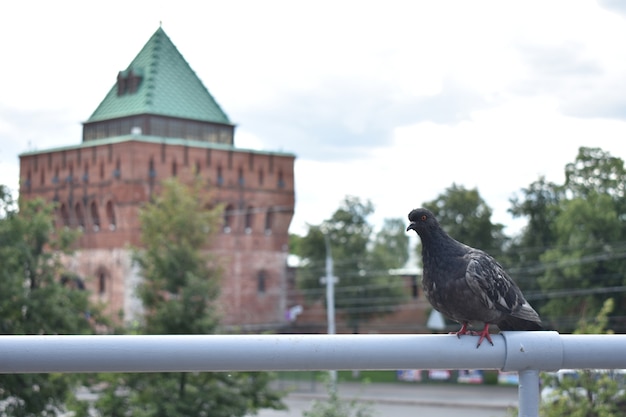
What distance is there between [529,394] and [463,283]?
83 cm

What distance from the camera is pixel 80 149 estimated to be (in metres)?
46.8

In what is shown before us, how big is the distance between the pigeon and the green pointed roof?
39.4 m

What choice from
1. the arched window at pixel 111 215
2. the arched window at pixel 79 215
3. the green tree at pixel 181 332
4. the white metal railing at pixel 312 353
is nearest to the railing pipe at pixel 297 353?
the white metal railing at pixel 312 353

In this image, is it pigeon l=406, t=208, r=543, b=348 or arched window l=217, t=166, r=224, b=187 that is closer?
pigeon l=406, t=208, r=543, b=348

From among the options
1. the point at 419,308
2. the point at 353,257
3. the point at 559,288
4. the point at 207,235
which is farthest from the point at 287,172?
the point at 207,235

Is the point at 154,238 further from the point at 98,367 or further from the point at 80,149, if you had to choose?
the point at 80,149

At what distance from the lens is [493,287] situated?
2.95m

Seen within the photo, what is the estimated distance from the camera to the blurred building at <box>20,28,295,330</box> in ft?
148

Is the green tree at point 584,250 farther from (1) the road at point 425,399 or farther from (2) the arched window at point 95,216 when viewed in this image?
(2) the arched window at point 95,216

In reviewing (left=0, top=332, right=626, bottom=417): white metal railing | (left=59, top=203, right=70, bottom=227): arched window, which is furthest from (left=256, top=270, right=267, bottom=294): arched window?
(left=0, top=332, right=626, bottom=417): white metal railing

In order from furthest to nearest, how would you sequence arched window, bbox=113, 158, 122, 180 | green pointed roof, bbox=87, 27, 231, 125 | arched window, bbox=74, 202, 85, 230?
arched window, bbox=74, 202, 85, 230 → arched window, bbox=113, 158, 122, 180 → green pointed roof, bbox=87, 27, 231, 125

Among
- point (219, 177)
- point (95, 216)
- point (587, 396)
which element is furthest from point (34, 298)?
point (219, 177)

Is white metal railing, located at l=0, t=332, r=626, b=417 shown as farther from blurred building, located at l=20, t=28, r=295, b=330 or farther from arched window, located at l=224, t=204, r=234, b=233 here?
arched window, located at l=224, t=204, r=234, b=233

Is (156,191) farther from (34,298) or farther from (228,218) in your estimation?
(34,298)
